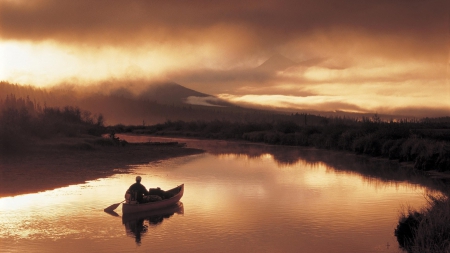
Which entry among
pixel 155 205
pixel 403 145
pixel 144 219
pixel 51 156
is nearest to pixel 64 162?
pixel 51 156

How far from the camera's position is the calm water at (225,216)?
49.0ft

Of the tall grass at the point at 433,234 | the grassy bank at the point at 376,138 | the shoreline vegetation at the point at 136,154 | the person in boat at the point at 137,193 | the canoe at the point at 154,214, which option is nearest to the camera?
the tall grass at the point at 433,234

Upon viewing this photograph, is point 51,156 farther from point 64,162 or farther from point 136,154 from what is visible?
point 136,154

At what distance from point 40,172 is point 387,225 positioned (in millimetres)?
19007

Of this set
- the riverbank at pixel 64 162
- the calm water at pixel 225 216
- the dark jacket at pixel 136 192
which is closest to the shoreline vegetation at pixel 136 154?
the riverbank at pixel 64 162

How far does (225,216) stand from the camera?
18.6 meters

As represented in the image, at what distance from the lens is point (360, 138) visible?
49469 millimetres

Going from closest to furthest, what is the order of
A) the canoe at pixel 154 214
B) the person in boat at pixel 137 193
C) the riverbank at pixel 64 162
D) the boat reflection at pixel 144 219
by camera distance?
the boat reflection at pixel 144 219 → the canoe at pixel 154 214 → the person in boat at pixel 137 193 → the riverbank at pixel 64 162

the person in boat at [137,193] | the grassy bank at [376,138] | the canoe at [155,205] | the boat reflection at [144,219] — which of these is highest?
the grassy bank at [376,138]

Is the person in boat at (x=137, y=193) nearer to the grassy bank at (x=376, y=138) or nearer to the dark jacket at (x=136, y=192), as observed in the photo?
the dark jacket at (x=136, y=192)

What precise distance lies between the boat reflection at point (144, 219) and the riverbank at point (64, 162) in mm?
6992

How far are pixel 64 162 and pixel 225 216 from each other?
1831 centimetres

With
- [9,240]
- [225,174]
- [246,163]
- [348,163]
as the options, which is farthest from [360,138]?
[9,240]

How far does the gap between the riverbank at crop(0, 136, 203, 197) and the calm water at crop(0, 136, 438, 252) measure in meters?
1.75
